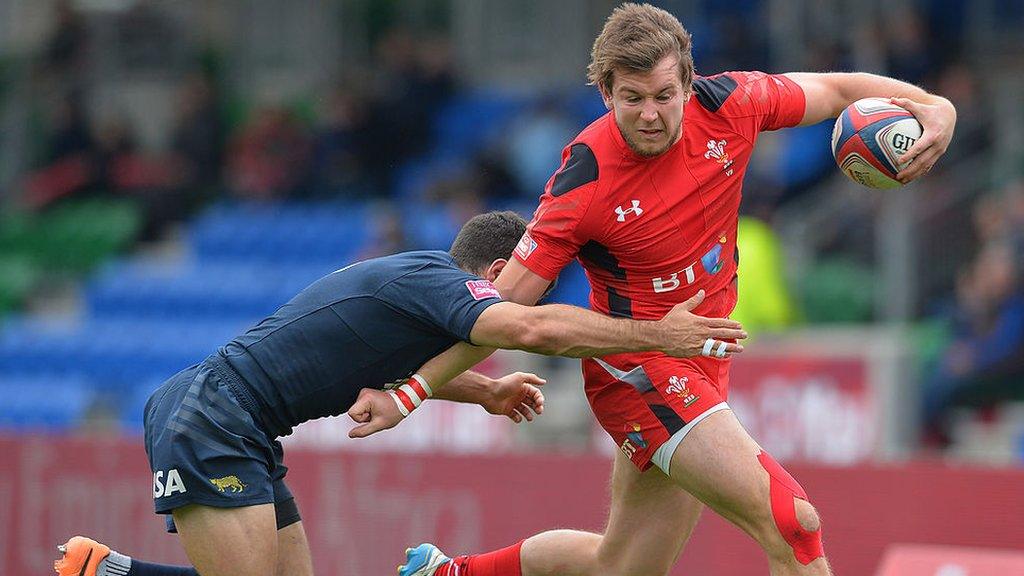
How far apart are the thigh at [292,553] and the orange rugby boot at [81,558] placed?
0.74m

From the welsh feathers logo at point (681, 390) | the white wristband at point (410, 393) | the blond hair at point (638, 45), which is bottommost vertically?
the welsh feathers logo at point (681, 390)

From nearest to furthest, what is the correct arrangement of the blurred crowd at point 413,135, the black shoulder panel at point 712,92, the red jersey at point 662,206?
the red jersey at point 662,206 → the black shoulder panel at point 712,92 → the blurred crowd at point 413,135

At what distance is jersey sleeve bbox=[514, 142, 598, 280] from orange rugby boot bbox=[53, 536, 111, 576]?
6.62ft

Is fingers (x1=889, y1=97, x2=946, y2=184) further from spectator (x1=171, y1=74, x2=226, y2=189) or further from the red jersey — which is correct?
spectator (x1=171, y1=74, x2=226, y2=189)

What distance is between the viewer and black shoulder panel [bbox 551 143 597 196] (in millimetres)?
5758

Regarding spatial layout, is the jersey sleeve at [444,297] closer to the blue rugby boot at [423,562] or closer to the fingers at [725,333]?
the fingers at [725,333]

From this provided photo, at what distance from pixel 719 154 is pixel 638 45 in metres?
0.58

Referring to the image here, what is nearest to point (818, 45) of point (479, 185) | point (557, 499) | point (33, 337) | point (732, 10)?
point (732, 10)

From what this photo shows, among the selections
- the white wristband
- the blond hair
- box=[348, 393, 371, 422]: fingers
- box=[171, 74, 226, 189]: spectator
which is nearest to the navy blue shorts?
box=[348, 393, 371, 422]: fingers

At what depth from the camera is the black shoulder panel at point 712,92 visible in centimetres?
602

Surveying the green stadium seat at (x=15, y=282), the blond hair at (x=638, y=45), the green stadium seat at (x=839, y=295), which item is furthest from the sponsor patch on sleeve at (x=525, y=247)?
the green stadium seat at (x=15, y=282)

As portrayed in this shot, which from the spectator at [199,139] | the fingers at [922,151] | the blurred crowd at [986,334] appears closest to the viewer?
the fingers at [922,151]

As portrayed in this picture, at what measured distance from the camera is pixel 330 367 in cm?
571

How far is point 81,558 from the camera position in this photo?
6285mm
